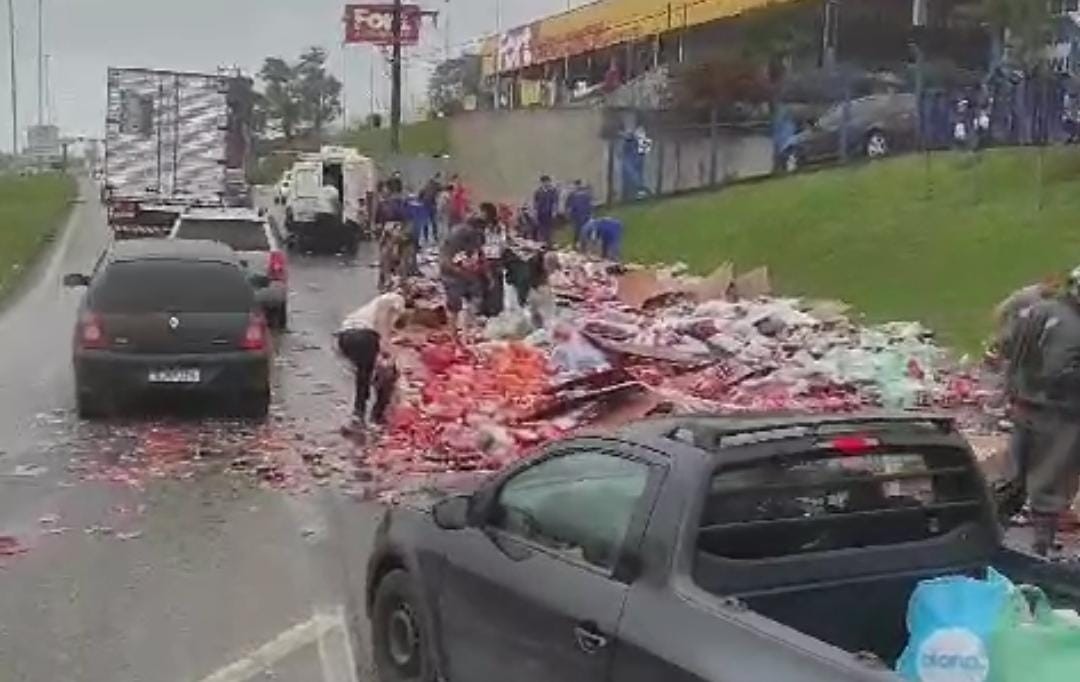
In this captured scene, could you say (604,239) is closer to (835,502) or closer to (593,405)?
(593,405)

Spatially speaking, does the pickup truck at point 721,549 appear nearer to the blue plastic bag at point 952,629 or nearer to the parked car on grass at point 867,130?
the blue plastic bag at point 952,629

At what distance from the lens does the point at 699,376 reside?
17.2 m

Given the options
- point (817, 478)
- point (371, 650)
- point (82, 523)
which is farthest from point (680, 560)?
point (82, 523)

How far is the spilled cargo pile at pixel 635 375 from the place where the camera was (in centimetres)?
1491

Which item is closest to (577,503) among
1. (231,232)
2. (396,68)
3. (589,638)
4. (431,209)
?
(589,638)

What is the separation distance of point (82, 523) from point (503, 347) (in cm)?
819

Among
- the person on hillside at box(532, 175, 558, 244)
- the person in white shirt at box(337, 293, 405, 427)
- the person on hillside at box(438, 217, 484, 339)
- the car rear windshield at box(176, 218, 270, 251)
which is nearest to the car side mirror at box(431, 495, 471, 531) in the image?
the person in white shirt at box(337, 293, 405, 427)

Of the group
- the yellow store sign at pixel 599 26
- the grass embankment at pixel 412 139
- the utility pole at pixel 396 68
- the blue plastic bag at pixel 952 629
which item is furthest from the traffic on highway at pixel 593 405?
the grass embankment at pixel 412 139

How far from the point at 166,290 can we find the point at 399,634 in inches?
374

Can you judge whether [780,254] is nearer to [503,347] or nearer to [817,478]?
[503,347]

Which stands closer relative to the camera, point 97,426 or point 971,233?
point 97,426

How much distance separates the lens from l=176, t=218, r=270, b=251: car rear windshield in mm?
26062

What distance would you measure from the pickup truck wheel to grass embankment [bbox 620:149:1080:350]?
44.8ft

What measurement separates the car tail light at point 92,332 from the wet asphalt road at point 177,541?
30.6 inches
